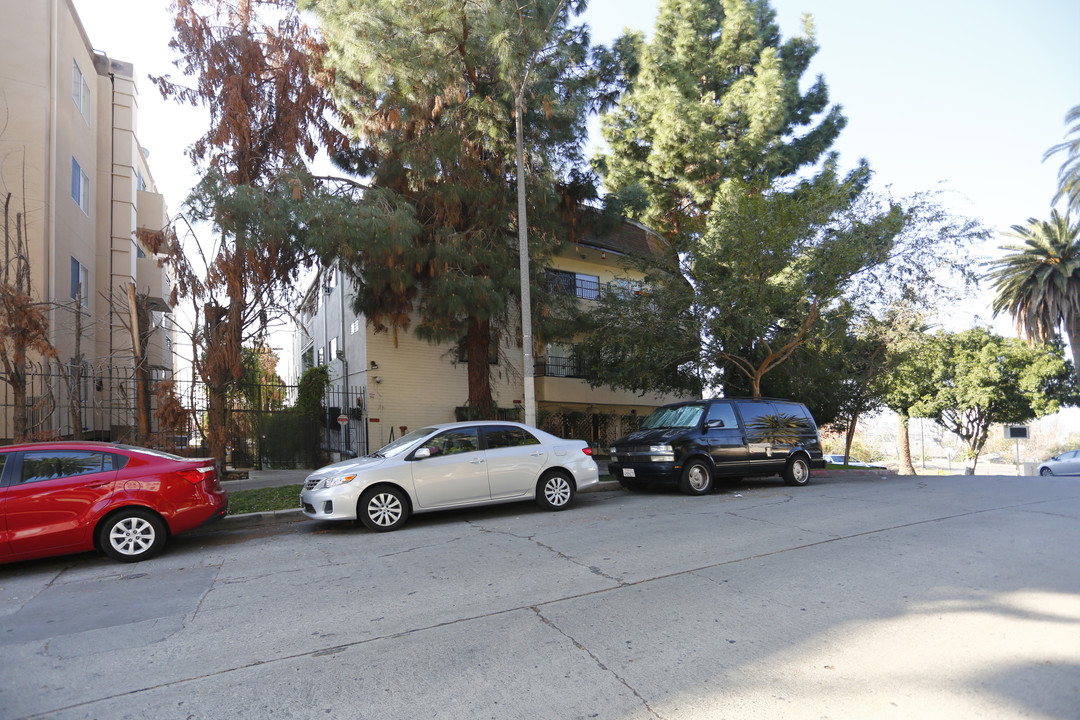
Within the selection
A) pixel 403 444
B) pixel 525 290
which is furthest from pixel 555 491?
pixel 525 290

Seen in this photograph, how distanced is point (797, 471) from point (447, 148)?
1016 cm

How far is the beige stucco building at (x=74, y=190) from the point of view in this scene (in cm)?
1434

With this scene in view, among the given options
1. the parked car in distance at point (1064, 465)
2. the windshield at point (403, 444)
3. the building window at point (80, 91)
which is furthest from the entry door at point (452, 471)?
the parked car in distance at point (1064, 465)

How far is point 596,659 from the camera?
429 centimetres

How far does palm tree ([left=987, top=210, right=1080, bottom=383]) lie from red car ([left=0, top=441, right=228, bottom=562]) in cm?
3748

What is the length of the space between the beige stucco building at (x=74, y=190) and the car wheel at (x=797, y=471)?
42.9 ft

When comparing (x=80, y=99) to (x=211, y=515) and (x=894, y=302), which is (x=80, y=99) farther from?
(x=894, y=302)

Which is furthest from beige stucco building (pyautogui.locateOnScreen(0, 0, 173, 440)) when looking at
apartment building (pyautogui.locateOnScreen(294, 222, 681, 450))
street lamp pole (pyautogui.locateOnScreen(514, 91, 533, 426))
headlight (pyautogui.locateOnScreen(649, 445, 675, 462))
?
headlight (pyautogui.locateOnScreen(649, 445, 675, 462))

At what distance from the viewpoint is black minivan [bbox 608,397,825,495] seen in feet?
40.1

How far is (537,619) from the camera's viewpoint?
16.7ft

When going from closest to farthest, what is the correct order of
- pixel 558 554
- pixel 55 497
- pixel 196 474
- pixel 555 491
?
pixel 558 554, pixel 55 497, pixel 196 474, pixel 555 491

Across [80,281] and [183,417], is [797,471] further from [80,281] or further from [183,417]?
[80,281]

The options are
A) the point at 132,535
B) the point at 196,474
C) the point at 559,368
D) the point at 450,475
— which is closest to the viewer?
the point at 132,535

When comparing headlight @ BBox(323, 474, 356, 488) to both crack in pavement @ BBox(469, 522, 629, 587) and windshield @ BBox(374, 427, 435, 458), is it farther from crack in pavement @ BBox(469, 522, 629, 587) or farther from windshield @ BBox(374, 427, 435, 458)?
crack in pavement @ BBox(469, 522, 629, 587)
